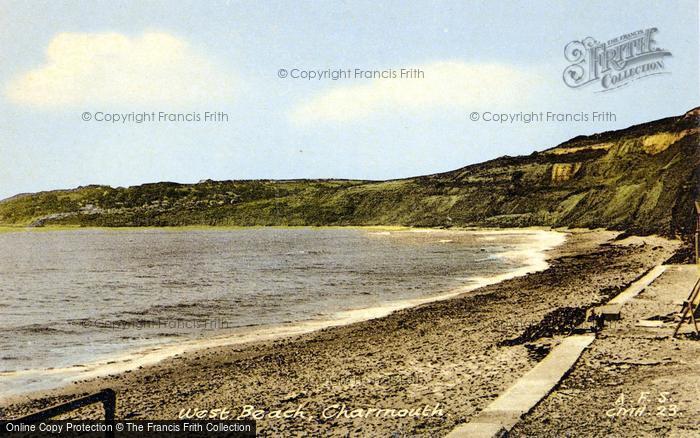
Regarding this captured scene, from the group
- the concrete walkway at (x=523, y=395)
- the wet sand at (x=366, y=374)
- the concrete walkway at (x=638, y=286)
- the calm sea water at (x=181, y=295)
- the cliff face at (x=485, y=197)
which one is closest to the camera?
the concrete walkway at (x=523, y=395)

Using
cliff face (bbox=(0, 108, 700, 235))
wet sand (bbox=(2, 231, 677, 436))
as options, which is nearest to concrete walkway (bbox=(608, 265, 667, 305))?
wet sand (bbox=(2, 231, 677, 436))

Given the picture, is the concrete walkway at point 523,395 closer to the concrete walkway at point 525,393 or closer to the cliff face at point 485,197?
the concrete walkway at point 525,393

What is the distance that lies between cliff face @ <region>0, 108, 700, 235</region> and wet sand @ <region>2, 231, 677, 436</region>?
2630cm

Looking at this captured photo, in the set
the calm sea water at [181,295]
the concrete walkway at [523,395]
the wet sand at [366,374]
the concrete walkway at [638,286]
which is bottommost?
the calm sea water at [181,295]

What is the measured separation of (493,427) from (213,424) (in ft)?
14.7

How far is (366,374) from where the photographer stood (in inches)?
496

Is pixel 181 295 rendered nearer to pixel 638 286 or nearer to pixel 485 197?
pixel 638 286

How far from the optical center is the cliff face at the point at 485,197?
66812 mm

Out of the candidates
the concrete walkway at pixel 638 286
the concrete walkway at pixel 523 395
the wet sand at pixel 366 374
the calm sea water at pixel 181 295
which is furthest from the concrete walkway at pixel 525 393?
the calm sea water at pixel 181 295

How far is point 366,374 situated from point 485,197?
387 feet

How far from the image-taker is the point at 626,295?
19.4 meters

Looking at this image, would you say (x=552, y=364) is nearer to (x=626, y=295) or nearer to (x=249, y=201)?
(x=626, y=295)

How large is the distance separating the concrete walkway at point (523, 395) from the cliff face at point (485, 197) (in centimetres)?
3064

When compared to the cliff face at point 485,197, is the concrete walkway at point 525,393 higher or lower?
lower
